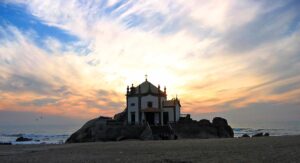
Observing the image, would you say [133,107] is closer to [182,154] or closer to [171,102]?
[171,102]

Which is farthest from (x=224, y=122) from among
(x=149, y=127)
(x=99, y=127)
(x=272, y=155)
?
(x=272, y=155)

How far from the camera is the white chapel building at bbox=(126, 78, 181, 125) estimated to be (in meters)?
53.8

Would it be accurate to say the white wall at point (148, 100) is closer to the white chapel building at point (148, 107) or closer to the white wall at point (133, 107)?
the white chapel building at point (148, 107)

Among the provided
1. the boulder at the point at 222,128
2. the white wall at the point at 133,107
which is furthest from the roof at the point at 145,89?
the boulder at the point at 222,128

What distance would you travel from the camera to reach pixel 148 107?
54.0 m

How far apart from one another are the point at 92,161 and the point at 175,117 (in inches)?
1490

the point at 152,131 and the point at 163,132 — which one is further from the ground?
the point at 152,131

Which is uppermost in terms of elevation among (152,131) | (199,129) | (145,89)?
(145,89)

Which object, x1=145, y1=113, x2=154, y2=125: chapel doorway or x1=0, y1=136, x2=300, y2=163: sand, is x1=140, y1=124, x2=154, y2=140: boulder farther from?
x1=0, y1=136, x2=300, y2=163: sand

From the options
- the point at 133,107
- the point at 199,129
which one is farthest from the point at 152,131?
the point at 133,107

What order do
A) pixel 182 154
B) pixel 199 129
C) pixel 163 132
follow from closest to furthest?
pixel 182 154
pixel 163 132
pixel 199 129

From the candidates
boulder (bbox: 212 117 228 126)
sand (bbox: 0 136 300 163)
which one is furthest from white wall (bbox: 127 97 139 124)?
sand (bbox: 0 136 300 163)

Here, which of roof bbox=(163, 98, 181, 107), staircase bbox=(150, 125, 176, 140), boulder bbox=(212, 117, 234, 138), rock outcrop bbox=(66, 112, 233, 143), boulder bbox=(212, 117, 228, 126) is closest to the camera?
staircase bbox=(150, 125, 176, 140)

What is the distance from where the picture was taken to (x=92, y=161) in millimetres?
17906
